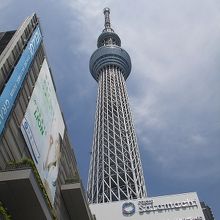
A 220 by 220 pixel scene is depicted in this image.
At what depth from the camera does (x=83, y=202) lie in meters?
19.0

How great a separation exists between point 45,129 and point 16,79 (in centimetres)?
329

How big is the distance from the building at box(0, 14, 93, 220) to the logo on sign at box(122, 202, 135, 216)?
25.9 m

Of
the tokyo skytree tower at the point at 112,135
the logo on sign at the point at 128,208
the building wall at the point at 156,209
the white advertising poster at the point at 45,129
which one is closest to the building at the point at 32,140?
the white advertising poster at the point at 45,129

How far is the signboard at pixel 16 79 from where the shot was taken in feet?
46.9

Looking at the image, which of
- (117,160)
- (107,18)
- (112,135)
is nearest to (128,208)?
(117,160)

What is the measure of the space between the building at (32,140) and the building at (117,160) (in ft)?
87.5

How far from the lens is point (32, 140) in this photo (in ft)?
54.5

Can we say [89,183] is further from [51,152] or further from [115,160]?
[51,152]

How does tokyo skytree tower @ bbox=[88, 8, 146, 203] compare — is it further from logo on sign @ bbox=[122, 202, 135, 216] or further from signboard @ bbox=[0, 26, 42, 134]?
signboard @ bbox=[0, 26, 42, 134]

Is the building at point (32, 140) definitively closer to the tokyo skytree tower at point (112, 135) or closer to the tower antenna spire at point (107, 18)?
the tokyo skytree tower at point (112, 135)

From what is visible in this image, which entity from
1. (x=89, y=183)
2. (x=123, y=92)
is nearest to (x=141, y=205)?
(x=89, y=183)

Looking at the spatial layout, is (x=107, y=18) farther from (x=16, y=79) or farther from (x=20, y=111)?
(x=20, y=111)

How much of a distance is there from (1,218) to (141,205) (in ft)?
128

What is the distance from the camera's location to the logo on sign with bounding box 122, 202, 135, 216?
47844mm
